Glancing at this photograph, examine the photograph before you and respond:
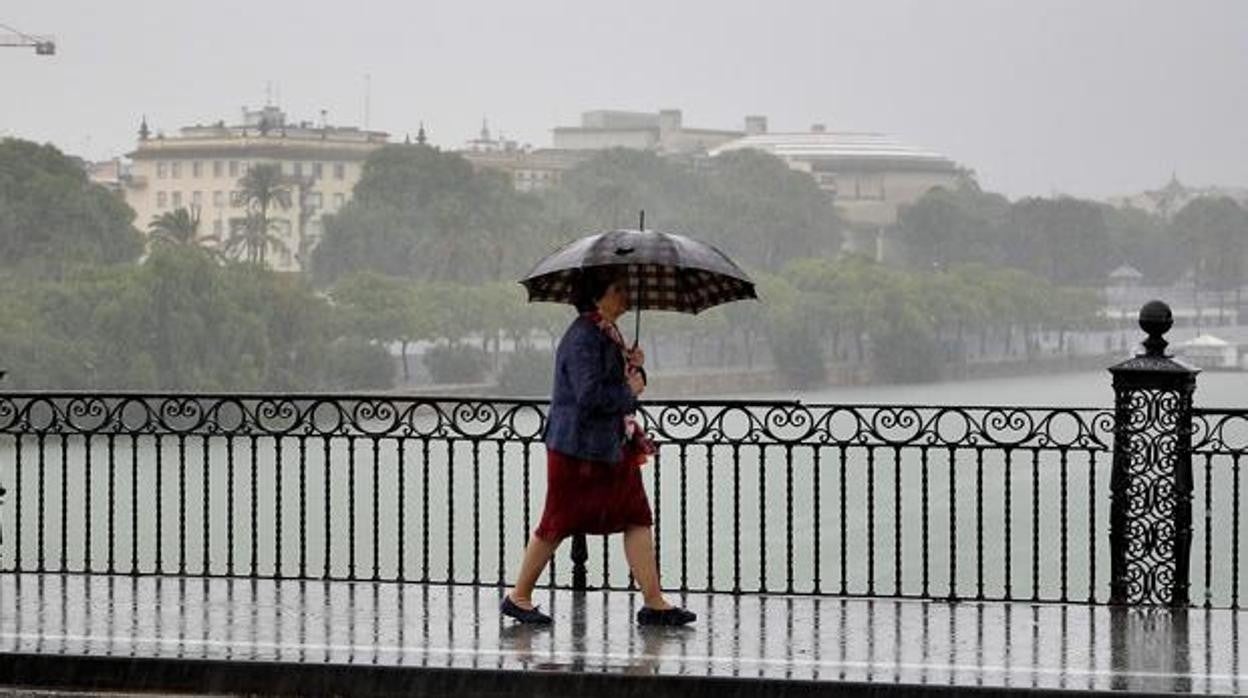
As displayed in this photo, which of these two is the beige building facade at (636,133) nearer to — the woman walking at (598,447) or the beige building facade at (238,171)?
the beige building facade at (238,171)

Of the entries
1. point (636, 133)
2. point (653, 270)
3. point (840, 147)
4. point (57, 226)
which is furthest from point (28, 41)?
point (653, 270)

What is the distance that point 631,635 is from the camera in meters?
8.70

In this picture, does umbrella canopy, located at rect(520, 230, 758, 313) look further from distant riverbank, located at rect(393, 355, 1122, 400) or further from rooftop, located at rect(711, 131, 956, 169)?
rooftop, located at rect(711, 131, 956, 169)

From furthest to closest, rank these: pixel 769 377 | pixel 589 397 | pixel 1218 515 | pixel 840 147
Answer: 1. pixel 840 147
2. pixel 769 377
3. pixel 1218 515
4. pixel 589 397

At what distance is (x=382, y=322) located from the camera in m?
84.4

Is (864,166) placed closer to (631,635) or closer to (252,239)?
(252,239)

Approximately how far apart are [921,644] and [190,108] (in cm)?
12848

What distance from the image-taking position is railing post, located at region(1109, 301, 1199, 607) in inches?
372

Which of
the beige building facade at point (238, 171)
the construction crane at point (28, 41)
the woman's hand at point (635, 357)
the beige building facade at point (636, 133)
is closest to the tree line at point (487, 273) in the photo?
the beige building facade at point (238, 171)

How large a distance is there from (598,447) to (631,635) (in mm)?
714

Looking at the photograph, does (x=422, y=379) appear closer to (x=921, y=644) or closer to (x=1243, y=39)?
(x=921, y=644)

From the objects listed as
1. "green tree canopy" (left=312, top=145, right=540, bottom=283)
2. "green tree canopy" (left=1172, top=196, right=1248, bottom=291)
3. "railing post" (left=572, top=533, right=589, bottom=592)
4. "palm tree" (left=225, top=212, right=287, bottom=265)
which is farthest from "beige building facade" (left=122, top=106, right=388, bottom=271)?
"railing post" (left=572, top=533, right=589, bottom=592)

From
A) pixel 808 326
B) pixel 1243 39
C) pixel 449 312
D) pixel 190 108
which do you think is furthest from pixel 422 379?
pixel 1243 39

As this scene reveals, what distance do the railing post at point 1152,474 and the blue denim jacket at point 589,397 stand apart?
2148mm
